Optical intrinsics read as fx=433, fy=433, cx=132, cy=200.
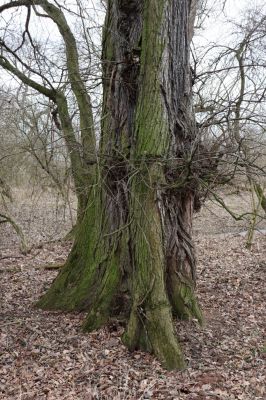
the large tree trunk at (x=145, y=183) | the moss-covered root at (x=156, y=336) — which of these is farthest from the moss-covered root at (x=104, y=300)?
the moss-covered root at (x=156, y=336)

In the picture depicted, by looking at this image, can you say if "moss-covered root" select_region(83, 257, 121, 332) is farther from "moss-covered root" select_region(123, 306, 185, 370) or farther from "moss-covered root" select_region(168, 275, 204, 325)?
"moss-covered root" select_region(168, 275, 204, 325)

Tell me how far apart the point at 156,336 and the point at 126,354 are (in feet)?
1.33

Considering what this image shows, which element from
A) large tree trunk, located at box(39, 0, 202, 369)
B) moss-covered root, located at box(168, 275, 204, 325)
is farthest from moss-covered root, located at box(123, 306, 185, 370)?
moss-covered root, located at box(168, 275, 204, 325)

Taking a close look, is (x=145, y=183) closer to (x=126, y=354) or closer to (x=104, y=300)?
(x=104, y=300)

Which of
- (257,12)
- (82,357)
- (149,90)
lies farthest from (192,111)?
(257,12)

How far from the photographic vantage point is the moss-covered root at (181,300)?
550 cm

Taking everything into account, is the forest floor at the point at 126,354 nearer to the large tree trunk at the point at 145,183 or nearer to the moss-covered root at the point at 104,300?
the moss-covered root at the point at 104,300

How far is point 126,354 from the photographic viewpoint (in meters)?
4.82

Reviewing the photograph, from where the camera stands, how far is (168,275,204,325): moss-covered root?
5496mm

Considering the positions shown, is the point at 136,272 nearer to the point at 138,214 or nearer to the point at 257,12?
the point at 138,214

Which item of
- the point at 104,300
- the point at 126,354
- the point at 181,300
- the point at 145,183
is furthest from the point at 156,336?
the point at 145,183

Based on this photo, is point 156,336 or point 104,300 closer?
→ point 156,336

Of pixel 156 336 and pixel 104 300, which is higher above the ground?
pixel 104 300

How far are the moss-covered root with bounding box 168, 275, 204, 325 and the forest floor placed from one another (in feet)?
0.42
